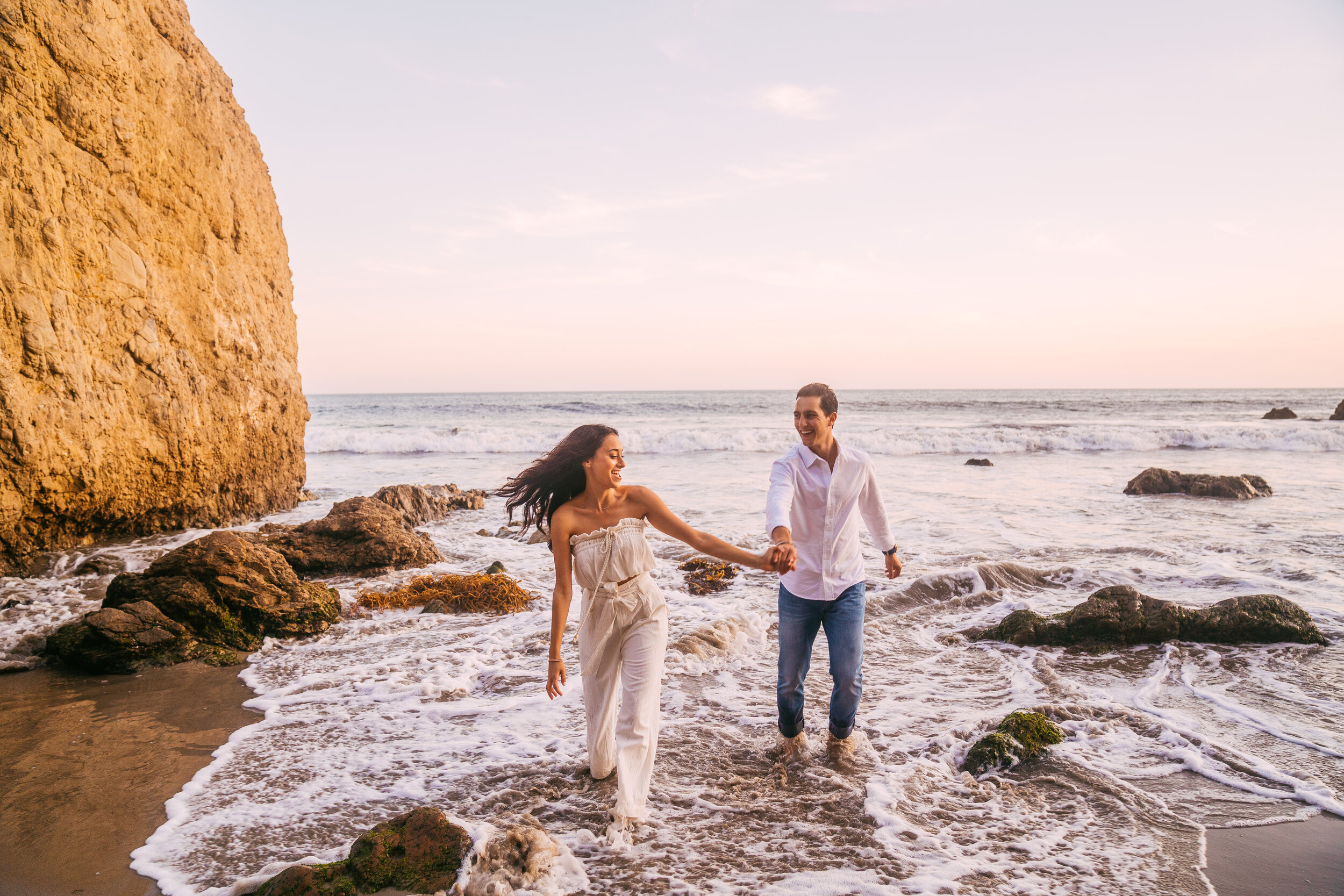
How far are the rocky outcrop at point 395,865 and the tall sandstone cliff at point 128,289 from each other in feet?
21.7

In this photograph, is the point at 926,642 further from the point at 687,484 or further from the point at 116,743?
the point at 687,484

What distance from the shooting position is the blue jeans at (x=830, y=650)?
4.15 metres

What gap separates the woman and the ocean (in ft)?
1.57

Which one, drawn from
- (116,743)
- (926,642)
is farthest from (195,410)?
(926,642)

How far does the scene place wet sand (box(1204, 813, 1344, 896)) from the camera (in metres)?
3.23

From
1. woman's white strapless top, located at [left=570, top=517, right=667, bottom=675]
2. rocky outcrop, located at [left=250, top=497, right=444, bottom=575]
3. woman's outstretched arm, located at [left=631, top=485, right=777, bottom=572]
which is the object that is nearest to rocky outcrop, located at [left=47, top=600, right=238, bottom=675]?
rocky outcrop, located at [left=250, top=497, right=444, bottom=575]

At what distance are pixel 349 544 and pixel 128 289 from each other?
4199 mm

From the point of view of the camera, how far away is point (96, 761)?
4.35m

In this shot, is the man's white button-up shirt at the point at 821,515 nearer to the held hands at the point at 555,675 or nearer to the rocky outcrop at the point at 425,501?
the held hands at the point at 555,675

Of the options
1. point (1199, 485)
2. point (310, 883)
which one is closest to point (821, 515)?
point (310, 883)

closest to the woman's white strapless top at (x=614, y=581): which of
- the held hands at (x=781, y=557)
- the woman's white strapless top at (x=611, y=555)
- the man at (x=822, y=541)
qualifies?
the woman's white strapless top at (x=611, y=555)

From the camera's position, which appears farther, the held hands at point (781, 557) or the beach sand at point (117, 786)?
the held hands at point (781, 557)

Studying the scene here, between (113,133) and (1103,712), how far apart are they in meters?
12.2

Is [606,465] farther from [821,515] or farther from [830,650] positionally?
[830,650]
